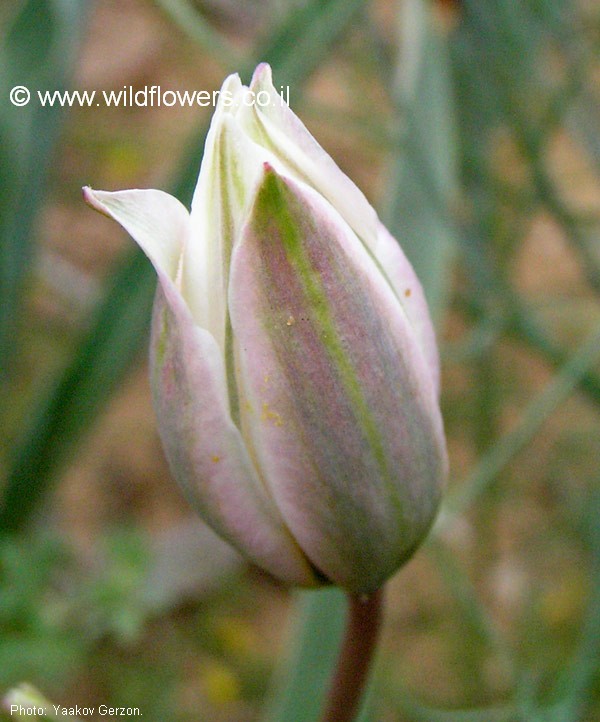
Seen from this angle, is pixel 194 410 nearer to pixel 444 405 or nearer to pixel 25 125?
pixel 25 125

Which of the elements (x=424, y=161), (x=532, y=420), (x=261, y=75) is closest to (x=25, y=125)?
(x=424, y=161)

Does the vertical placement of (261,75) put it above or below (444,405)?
above

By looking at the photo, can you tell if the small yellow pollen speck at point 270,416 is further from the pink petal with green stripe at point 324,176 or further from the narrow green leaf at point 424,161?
the narrow green leaf at point 424,161

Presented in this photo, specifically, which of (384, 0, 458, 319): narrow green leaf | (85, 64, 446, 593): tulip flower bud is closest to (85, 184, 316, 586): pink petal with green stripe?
(85, 64, 446, 593): tulip flower bud

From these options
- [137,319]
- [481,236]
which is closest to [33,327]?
[137,319]

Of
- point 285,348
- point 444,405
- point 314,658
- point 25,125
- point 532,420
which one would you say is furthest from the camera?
point 444,405

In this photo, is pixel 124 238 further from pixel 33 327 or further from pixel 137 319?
pixel 137 319

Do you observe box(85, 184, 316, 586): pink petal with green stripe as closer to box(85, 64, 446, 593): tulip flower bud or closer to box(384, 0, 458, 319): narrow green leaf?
box(85, 64, 446, 593): tulip flower bud
